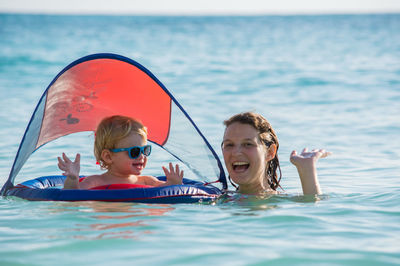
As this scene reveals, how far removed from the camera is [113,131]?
15.7ft

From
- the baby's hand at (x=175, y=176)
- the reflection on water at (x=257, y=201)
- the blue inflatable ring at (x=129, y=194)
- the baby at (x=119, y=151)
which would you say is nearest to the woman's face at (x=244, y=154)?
the reflection on water at (x=257, y=201)

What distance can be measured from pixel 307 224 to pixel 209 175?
1464 mm

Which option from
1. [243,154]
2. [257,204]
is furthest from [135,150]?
[257,204]

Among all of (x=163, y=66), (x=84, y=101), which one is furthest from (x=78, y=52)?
(x=84, y=101)

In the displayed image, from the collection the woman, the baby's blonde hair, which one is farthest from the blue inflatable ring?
the baby's blonde hair

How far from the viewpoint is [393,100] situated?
13.6 meters

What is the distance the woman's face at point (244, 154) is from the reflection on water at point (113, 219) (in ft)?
2.26

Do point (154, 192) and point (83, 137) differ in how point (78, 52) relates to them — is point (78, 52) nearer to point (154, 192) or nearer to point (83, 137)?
point (83, 137)

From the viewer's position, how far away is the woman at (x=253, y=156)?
4.97 m

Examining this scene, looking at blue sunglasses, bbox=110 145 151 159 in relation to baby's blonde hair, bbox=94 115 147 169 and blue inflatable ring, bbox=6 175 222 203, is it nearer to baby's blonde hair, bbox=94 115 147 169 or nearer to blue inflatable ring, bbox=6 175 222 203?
baby's blonde hair, bbox=94 115 147 169

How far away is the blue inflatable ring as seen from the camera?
4.48 metres

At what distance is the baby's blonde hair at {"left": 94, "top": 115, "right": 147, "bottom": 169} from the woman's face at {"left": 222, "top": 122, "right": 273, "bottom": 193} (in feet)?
2.35

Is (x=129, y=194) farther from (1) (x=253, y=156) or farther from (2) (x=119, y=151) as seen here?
(1) (x=253, y=156)

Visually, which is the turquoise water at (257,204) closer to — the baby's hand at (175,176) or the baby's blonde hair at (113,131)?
the baby's hand at (175,176)
